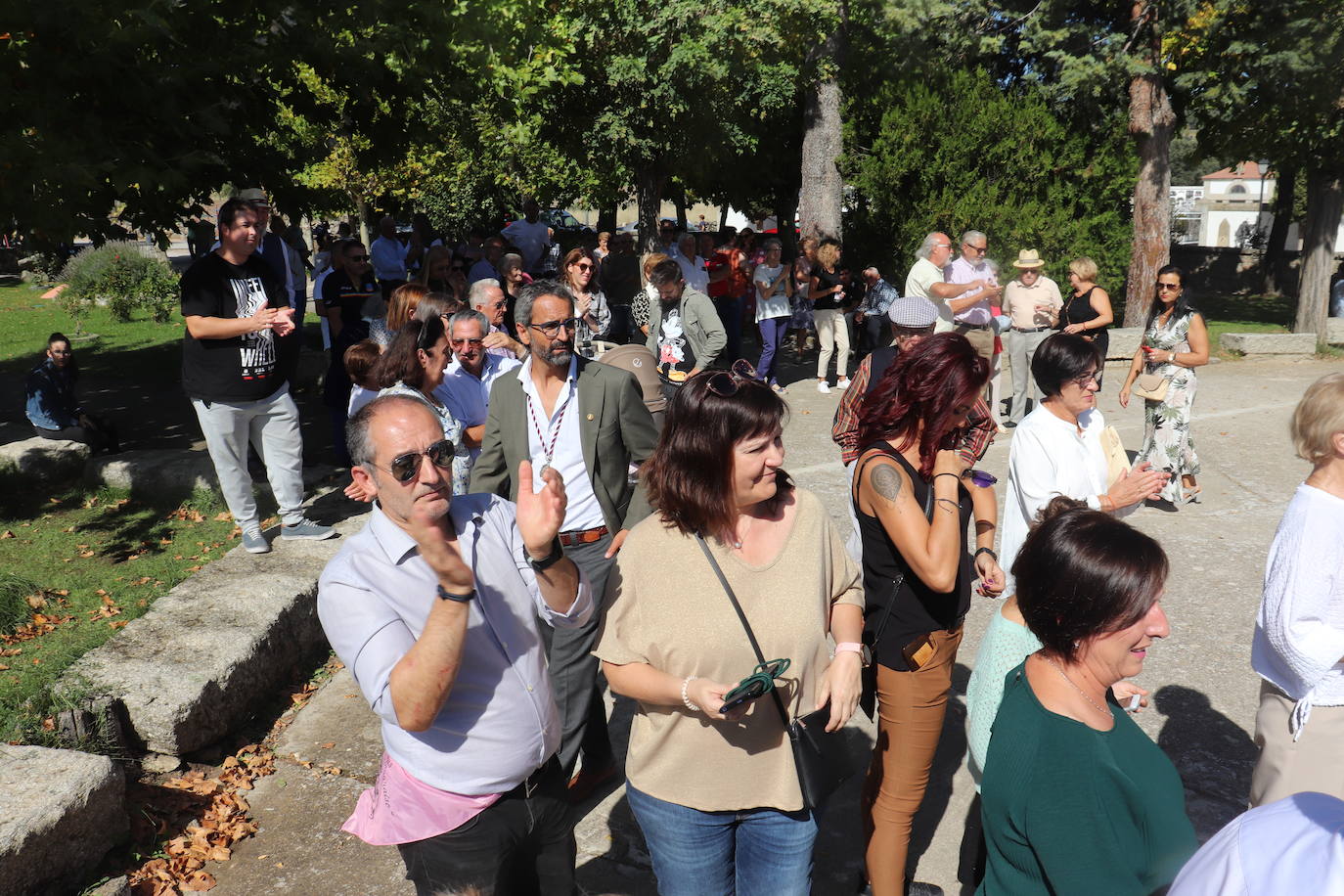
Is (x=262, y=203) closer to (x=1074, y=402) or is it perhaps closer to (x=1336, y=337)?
(x=1074, y=402)

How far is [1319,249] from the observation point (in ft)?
52.2

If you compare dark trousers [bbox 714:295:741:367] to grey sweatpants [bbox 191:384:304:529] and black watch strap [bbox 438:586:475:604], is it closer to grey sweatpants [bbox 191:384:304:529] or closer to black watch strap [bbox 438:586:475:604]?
grey sweatpants [bbox 191:384:304:529]

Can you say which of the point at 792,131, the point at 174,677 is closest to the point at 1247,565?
the point at 174,677

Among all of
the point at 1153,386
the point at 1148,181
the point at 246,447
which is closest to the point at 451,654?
the point at 246,447

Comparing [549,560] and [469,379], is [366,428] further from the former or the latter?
[469,379]

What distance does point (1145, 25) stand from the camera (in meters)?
14.6

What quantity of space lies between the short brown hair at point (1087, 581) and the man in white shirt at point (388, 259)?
40.2ft

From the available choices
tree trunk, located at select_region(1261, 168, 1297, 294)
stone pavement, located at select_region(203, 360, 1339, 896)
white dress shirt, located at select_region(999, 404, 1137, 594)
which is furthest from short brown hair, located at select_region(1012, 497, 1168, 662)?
tree trunk, located at select_region(1261, 168, 1297, 294)

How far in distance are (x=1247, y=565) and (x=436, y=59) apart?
696cm

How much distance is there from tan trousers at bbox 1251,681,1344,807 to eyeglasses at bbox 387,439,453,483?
2.59 meters

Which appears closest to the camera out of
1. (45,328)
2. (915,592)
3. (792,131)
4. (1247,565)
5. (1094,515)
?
(1094,515)

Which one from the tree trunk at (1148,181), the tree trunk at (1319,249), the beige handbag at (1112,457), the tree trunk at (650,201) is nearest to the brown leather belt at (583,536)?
the beige handbag at (1112,457)

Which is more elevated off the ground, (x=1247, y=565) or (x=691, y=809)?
(x=691, y=809)

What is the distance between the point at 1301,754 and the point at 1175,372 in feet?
17.9
